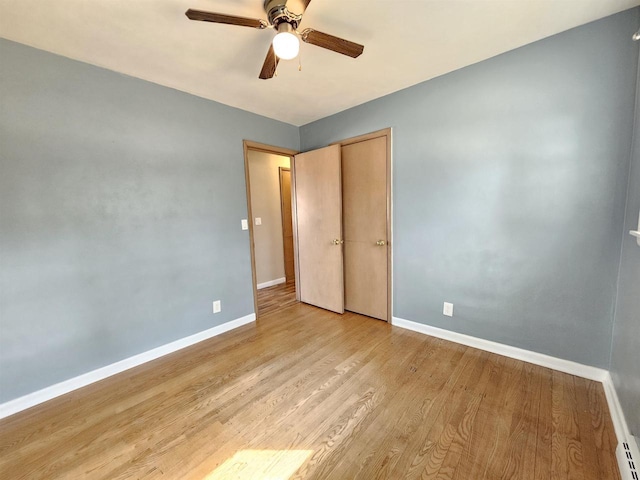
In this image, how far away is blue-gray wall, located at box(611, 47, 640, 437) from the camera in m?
1.29

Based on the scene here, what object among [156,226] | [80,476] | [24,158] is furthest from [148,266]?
[80,476]

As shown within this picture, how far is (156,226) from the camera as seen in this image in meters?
2.25

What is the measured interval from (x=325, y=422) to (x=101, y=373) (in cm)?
181

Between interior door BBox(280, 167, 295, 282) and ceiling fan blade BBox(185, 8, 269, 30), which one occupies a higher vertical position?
ceiling fan blade BBox(185, 8, 269, 30)

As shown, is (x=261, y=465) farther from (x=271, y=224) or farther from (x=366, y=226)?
(x=271, y=224)

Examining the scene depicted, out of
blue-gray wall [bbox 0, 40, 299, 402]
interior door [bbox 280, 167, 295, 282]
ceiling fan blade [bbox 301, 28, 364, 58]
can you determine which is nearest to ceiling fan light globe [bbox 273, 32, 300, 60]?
ceiling fan blade [bbox 301, 28, 364, 58]

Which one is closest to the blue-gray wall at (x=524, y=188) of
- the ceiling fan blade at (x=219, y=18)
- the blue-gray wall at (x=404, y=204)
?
the blue-gray wall at (x=404, y=204)

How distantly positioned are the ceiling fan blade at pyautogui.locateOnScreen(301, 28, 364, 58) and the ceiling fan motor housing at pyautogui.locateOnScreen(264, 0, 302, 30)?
87mm

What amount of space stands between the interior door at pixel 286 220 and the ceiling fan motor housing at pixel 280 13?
318 centimetres

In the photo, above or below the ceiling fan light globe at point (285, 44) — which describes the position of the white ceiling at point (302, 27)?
above

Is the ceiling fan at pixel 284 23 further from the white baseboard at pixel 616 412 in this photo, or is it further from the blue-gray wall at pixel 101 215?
the white baseboard at pixel 616 412

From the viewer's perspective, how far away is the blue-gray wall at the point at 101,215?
5.47 ft

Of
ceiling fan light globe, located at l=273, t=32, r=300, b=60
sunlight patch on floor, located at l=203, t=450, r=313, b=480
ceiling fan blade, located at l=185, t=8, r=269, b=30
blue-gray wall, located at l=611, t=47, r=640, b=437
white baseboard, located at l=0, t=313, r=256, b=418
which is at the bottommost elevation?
sunlight patch on floor, located at l=203, t=450, r=313, b=480

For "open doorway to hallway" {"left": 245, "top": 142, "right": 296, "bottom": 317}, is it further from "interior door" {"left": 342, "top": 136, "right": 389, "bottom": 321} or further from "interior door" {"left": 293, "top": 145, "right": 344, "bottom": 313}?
"interior door" {"left": 342, "top": 136, "right": 389, "bottom": 321}
